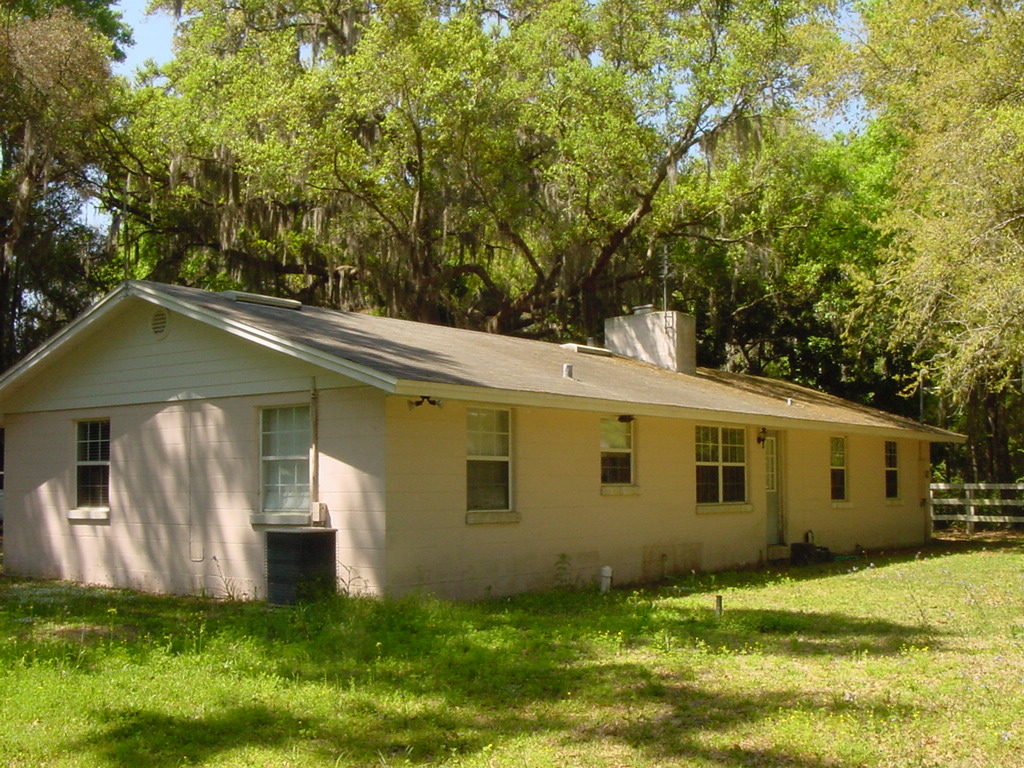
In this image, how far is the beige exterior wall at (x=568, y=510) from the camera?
11.7m

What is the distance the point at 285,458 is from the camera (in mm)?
12633

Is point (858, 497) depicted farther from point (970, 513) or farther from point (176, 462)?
point (176, 462)

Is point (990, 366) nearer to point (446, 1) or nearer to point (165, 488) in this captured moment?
point (165, 488)

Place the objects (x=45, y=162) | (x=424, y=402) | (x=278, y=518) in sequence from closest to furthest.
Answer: (x=424, y=402), (x=278, y=518), (x=45, y=162)

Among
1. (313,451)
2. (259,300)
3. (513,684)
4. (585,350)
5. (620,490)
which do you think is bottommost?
(513,684)

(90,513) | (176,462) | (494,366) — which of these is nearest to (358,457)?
(494,366)

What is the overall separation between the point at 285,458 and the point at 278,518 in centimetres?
72

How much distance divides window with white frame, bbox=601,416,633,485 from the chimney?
534cm

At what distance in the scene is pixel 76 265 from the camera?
85.1 feet

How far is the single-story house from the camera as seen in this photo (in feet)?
38.4

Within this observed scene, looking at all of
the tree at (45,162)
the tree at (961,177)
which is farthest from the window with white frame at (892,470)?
the tree at (45,162)

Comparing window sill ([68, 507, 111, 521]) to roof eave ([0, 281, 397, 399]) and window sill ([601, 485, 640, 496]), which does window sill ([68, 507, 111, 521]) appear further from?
window sill ([601, 485, 640, 496])

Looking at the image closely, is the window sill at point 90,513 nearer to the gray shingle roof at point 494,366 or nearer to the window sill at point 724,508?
the gray shingle roof at point 494,366

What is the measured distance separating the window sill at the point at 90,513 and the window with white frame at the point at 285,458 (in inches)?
127
